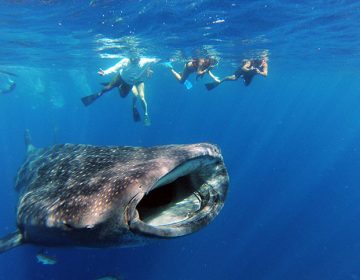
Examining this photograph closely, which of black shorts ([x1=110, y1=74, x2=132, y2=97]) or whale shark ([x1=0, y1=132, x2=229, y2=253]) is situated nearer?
whale shark ([x1=0, y1=132, x2=229, y2=253])

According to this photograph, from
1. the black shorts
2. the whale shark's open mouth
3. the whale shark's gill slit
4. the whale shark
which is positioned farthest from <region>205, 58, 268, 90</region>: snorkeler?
the whale shark's open mouth

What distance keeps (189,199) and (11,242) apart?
2.45m

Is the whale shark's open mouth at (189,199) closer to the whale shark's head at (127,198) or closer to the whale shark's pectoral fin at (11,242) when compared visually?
the whale shark's head at (127,198)

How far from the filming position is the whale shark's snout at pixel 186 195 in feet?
8.45

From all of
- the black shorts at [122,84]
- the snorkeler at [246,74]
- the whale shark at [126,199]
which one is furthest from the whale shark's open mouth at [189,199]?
the black shorts at [122,84]

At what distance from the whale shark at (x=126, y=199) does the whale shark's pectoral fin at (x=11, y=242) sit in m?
0.01

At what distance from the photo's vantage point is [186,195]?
131 inches

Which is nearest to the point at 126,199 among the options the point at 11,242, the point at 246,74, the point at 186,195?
the point at 186,195

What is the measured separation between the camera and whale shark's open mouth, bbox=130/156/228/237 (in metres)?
2.78

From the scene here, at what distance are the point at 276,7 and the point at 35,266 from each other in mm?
14421

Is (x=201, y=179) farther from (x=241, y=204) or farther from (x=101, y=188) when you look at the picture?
(x=241, y=204)

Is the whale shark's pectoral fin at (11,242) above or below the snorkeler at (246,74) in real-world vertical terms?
above

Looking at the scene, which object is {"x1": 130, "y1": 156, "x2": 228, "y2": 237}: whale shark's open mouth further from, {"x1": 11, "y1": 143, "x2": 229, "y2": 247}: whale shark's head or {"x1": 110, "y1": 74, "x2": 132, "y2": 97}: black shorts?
{"x1": 110, "y1": 74, "x2": 132, "y2": 97}: black shorts

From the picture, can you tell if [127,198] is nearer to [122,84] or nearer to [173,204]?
[173,204]
